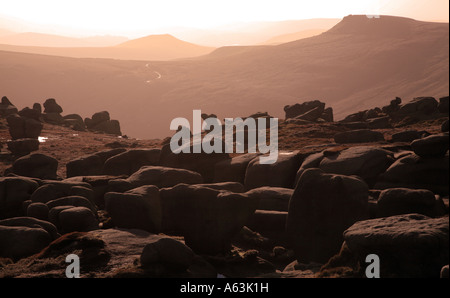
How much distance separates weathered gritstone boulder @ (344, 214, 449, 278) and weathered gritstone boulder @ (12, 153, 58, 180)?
27.5 m

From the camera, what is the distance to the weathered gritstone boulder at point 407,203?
78.5 feet

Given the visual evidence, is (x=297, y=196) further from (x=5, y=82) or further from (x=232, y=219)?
(x=5, y=82)

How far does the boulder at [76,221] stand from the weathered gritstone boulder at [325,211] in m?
9.36

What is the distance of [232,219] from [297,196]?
120 inches

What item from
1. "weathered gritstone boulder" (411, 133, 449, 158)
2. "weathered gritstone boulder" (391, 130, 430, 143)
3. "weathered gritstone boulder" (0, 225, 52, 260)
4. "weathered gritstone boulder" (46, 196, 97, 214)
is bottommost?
"weathered gritstone boulder" (0, 225, 52, 260)

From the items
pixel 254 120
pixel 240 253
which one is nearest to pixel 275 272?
pixel 240 253

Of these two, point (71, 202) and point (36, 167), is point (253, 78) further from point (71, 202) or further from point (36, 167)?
point (71, 202)

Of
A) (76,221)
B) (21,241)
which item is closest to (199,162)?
(76,221)

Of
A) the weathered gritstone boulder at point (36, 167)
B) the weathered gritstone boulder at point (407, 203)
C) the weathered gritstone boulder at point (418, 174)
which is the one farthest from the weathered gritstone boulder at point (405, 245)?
the weathered gritstone boulder at point (36, 167)

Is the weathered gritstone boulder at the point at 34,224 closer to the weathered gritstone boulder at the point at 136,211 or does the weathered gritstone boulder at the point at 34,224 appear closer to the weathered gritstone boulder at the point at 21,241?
the weathered gritstone boulder at the point at 21,241

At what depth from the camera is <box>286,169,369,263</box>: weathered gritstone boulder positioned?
76.7ft

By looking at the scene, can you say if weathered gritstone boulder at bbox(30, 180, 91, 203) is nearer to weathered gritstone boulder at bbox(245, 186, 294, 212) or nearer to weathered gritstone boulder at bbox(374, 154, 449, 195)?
weathered gritstone boulder at bbox(245, 186, 294, 212)

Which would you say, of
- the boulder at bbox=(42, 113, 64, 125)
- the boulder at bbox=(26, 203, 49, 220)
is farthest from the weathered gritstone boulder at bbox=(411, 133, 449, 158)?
the boulder at bbox=(42, 113, 64, 125)

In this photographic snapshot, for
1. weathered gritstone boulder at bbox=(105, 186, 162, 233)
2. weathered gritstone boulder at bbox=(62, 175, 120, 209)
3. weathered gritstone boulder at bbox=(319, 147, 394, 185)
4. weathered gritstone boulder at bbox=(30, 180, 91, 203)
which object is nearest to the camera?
weathered gritstone boulder at bbox=(105, 186, 162, 233)
